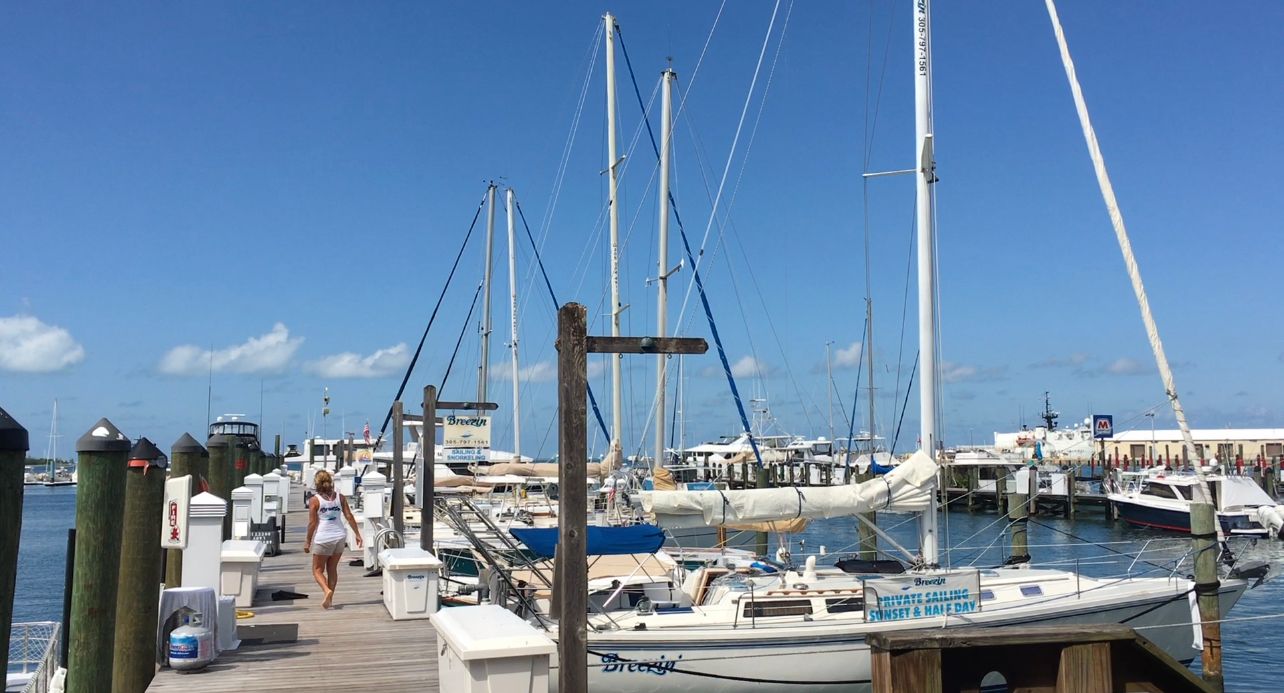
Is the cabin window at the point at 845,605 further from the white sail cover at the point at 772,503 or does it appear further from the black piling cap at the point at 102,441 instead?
the black piling cap at the point at 102,441

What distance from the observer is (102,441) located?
883 centimetres

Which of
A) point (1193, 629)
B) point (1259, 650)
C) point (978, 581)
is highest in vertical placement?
point (978, 581)

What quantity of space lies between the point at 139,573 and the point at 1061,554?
38.0 meters

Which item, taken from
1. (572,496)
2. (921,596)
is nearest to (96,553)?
(572,496)

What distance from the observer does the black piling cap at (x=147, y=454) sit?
33.1ft

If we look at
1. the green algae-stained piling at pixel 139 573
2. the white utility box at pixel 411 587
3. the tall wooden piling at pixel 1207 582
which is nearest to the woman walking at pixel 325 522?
the white utility box at pixel 411 587

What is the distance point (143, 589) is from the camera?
9711 mm

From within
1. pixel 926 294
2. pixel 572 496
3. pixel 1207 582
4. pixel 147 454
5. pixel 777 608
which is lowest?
pixel 777 608

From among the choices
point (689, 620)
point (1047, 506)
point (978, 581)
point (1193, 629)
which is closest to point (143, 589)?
point (689, 620)

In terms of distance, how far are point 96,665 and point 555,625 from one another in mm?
5708

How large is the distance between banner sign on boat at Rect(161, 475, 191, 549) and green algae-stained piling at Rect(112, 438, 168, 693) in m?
1.04

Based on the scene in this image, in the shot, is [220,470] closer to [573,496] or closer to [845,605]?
[845,605]

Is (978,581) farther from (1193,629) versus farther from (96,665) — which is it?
(96,665)

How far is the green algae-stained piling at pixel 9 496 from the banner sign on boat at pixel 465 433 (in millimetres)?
22813
